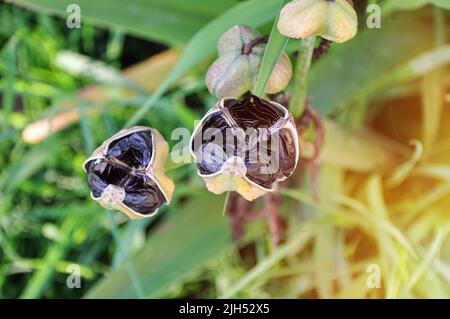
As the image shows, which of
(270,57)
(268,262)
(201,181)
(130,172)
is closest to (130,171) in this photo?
(130,172)

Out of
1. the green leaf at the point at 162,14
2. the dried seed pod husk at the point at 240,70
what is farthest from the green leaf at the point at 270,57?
the green leaf at the point at 162,14

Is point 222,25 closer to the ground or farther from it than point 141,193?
farther from it

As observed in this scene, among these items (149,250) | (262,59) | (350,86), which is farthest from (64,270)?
(262,59)

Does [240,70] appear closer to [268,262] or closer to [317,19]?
[317,19]

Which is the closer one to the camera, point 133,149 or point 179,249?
point 133,149

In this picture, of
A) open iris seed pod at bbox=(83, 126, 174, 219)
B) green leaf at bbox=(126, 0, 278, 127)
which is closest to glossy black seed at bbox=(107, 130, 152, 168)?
open iris seed pod at bbox=(83, 126, 174, 219)
